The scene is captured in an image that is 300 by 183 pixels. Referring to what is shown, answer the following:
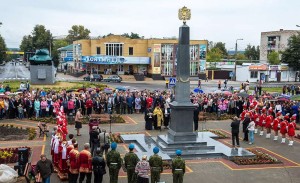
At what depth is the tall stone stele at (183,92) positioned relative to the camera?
58.3 feet

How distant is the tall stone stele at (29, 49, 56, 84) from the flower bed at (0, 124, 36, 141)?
20314mm

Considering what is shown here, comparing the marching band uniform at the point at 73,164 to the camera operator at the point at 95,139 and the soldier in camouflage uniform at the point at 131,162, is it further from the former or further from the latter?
the camera operator at the point at 95,139

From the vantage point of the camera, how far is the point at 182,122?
58.6 feet

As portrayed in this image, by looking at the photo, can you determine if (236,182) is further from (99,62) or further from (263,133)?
(99,62)

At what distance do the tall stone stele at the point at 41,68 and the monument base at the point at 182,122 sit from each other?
28.2 meters

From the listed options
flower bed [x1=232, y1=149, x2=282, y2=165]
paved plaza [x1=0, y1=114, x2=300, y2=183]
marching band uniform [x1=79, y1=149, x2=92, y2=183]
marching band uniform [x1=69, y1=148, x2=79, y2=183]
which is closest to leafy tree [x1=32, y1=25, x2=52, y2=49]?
paved plaza [x1=0, y1=114, x2=300, y2=183]

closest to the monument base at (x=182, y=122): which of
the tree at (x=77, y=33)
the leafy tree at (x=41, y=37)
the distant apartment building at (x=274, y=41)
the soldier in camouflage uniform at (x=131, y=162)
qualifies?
the soldier in camouflage uniform at (x=131, y=162)

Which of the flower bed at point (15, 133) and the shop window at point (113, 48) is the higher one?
the shop window at point (113, 48)

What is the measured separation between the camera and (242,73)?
70.9 metres

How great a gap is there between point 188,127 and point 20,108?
13.4 metres

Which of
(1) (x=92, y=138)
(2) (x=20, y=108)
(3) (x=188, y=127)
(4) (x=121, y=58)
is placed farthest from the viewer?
(4) (x=121, y=58)

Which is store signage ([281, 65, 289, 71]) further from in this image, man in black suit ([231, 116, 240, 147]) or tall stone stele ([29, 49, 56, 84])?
man in black suit ([231, 116, 240, 147])

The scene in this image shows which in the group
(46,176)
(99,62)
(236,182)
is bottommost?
(236,182)

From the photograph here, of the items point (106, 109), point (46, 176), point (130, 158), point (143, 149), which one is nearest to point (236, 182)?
point (130, 158)
